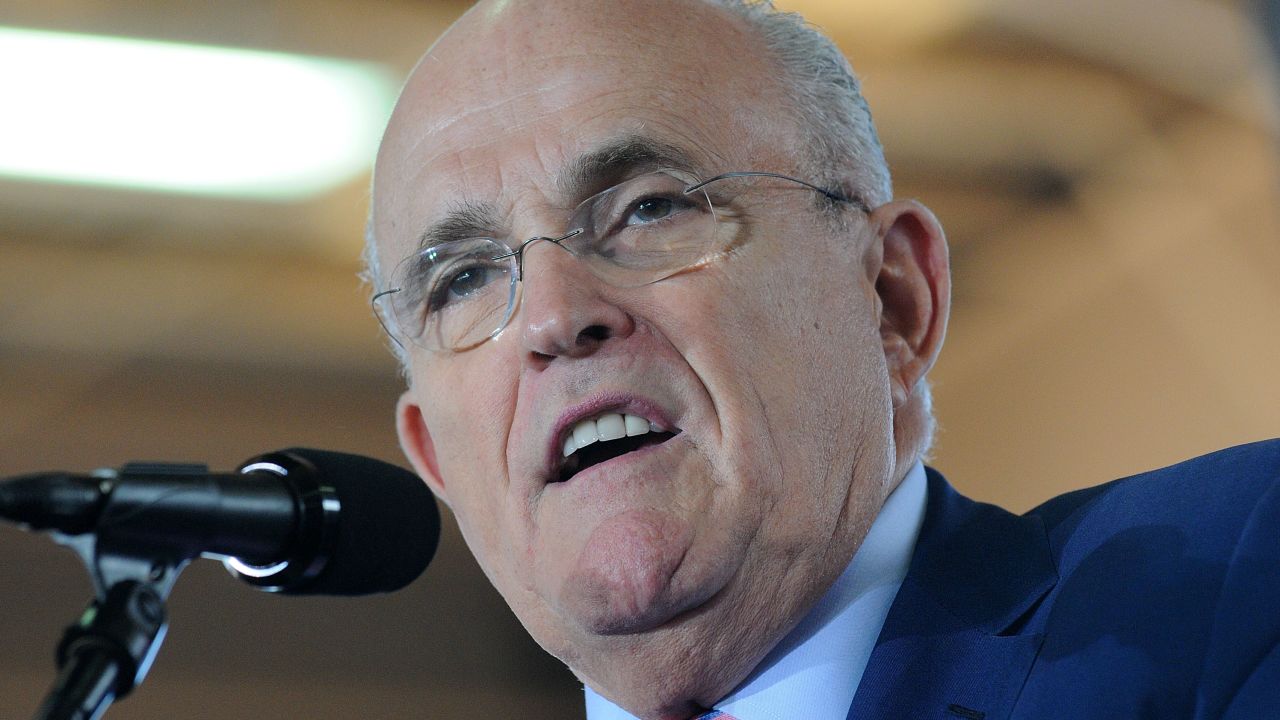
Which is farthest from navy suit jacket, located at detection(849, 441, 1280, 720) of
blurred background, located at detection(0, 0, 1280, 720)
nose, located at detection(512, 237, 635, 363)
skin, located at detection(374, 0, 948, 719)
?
blurred background, located at detection(0, 0, 1280, 720)

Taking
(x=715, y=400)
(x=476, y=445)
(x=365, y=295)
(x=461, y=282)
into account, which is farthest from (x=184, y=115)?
(x=715, y=400)

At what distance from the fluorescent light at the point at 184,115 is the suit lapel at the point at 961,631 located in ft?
10.2

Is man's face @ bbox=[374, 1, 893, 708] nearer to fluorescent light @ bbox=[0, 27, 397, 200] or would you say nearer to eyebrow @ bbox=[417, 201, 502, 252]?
eyebrow @ bbox=[417, 201, 502, 252]

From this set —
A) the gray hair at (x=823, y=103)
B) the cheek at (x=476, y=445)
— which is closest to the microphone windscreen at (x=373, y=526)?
the cheek at (x=476, y=445)

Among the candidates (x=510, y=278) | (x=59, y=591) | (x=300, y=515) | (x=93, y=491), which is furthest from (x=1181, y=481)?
(x=59, y=591)

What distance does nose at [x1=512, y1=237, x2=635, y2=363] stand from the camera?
149 centimetres

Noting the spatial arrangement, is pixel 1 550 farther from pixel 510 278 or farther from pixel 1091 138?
pixel 1091 138

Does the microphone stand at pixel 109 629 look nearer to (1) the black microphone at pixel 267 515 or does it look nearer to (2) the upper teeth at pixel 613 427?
(1) the black microphone at pixel 267 515

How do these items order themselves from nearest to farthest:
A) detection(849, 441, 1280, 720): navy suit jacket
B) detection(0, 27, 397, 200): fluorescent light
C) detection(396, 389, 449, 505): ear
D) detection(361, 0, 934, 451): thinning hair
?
detection(849, 441, 1280, 720): navy suit jacket < detection(361, 0, 934, 451): thinning hair < detection(396, 389, 449, 505): ear < detection(0, 27, 397, 200): fluorescent light

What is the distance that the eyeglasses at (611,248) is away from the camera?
5.26 ft

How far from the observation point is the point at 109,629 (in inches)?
36.3

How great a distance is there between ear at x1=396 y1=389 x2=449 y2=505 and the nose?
52 centimetres

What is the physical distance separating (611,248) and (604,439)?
0.29 m

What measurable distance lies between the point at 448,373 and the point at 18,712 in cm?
288
